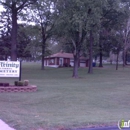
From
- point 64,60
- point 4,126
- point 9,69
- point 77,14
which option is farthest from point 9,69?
point 64,60

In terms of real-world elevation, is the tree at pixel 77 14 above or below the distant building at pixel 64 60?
above

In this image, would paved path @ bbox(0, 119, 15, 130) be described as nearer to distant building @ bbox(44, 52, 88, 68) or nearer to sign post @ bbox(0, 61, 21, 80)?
sign post @ bbox(0, 61, 21, 80)

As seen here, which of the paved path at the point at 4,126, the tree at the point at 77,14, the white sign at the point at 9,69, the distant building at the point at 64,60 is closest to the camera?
the paved path at the point at 4,126

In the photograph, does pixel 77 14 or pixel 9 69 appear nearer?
Answer: pixel 9 69

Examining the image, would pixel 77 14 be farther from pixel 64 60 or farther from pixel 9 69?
pixel 64 60

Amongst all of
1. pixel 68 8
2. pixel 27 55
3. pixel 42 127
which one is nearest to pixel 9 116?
pixel 42 127

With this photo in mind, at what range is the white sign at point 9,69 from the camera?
1958cm

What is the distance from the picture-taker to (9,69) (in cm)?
1973

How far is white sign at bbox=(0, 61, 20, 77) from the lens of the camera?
64.2 ft

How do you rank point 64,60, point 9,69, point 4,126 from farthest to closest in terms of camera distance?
1. point 64,60
2. point 9,69
3. point 4,126

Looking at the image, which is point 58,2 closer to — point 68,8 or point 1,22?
point 68,8

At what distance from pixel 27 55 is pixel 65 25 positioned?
2979 centimetres

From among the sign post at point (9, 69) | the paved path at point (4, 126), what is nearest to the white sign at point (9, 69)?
the sign post at point (9, 69)

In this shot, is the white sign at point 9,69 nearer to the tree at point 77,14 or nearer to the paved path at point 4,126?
the paved path at point 4,126
